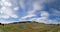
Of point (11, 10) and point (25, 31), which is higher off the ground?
point (11, 10)

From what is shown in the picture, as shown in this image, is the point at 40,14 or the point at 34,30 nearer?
the point at 40,14

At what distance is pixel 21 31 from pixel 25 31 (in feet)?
0.98

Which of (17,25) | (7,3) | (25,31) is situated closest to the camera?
(7,3)

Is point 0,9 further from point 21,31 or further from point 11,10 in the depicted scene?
point 21,31

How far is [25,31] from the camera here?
35.8ft

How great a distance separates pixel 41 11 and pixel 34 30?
1666 millimetres

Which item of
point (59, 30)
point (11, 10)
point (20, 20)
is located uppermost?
point (11, 10)

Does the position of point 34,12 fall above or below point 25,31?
above

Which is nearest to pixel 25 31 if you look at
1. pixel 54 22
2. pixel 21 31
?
pixel 21 31

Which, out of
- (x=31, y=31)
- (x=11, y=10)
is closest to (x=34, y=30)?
(x=31, y=31)

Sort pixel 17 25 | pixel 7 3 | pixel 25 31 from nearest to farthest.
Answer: pixel 7 3, pixel 25 31, pixel 17 25

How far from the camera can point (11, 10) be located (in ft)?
34.3

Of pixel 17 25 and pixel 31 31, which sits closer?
pixel 31 31

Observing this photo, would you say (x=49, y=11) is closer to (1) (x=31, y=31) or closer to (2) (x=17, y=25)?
(1) (x=31, y=31)
